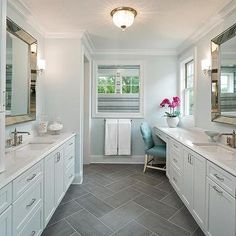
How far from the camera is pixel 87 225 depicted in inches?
83.7

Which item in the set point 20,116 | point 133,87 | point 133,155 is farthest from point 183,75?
point 20,116

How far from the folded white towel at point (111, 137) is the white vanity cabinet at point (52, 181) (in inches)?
69.9

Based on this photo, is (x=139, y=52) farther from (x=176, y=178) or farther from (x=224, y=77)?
(x=176, y=178)

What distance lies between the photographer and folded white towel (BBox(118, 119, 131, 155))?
419 centimetres

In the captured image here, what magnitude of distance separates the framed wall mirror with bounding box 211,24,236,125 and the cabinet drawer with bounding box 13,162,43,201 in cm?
211

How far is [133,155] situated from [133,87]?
4.99 feet

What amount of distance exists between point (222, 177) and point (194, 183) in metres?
0.62

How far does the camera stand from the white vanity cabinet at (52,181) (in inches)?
77.5

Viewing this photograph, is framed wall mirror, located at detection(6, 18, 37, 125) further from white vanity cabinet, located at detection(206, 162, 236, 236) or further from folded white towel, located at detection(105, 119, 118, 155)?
white vanity cabinet, located at detection(206, 162, 236, 236)

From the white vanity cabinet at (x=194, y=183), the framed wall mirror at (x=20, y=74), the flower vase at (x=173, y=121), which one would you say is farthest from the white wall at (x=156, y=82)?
the white vanity cabinet at (x=194, y=183)

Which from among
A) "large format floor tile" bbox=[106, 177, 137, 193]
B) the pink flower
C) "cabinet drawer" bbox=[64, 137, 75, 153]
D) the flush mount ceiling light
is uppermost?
the flush mount ceiling light

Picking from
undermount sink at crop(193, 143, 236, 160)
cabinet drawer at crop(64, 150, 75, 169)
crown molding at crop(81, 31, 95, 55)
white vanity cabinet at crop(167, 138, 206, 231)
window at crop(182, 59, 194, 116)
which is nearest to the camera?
undermount sink at crop(193, 143, 236, 160)

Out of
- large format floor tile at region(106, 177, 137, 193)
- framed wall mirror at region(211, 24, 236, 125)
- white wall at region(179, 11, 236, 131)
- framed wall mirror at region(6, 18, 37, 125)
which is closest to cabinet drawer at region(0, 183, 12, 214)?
framed wall mirror at region(6, 18, 37, 125)

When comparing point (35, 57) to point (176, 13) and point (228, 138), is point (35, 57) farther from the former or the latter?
point (228, 138)
